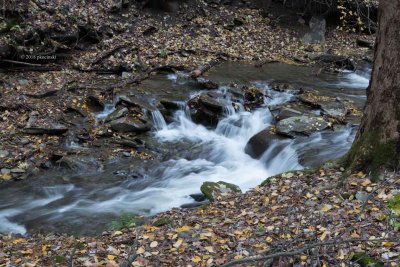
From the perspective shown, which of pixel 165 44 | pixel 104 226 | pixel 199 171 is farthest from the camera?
pixel 165 44

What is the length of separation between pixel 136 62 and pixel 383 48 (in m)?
10.8

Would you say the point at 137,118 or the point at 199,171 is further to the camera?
the point at 137,118

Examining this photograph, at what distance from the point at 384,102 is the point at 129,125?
698 centimetres

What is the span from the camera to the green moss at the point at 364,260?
157 inches

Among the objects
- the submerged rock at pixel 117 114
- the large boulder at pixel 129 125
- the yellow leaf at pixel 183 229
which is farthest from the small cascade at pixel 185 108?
the yellow leaf at pixel 183 229

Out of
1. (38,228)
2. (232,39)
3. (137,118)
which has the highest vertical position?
(232,39)

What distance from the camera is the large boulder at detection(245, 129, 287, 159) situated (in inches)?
414

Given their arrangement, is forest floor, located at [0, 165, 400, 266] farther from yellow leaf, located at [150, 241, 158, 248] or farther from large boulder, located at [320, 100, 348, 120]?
large boulder, located at [320, 100, 348, 120]


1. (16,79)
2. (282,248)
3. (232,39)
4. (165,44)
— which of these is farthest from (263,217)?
A: (232,39)

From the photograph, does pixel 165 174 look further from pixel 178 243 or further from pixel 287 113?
pixel 178 243

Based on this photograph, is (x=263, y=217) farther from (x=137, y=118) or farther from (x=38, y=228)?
(x=137, y=118)

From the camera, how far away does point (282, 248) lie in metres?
4.30

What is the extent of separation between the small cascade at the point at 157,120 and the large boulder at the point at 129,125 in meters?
0.44

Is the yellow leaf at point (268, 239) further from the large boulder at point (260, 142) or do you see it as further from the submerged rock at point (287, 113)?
the submerged rock at point (287, 113)
